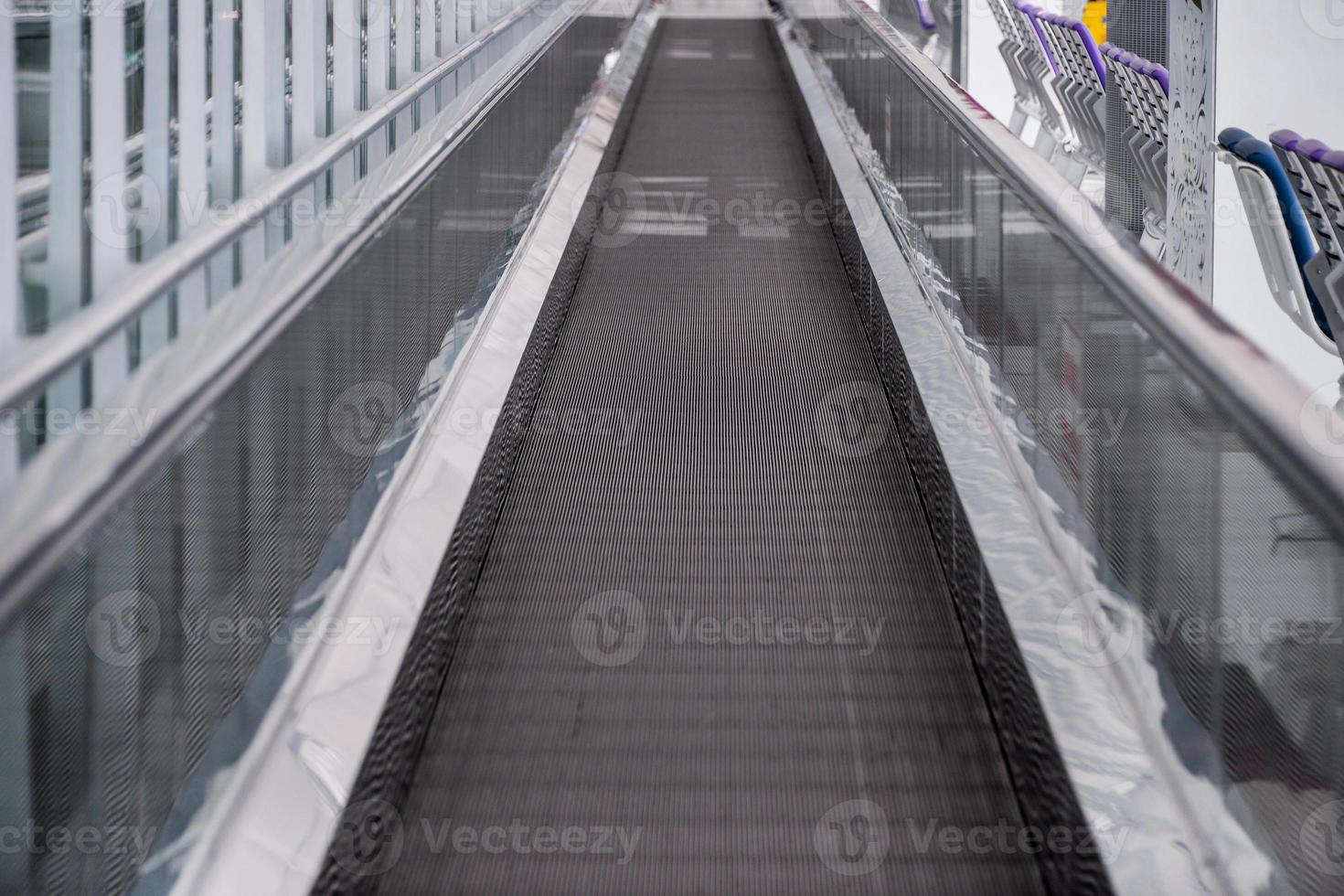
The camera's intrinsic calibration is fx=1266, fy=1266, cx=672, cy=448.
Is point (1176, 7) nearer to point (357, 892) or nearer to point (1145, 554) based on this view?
point (1145, 554)

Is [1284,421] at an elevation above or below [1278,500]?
above

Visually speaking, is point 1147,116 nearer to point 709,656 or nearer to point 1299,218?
point 1299,218

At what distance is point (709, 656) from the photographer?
2795 millimetres

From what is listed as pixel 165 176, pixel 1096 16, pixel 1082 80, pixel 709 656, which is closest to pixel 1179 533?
pixel 709 656

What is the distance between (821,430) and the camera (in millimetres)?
3887

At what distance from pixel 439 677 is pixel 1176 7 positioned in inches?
248

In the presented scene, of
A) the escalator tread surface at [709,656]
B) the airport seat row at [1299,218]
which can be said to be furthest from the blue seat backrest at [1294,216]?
the escalator tread surface at [709,656]

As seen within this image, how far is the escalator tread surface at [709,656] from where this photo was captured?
2.21 metres

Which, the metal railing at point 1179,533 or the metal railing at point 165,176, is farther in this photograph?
the metal railing at point 165,176

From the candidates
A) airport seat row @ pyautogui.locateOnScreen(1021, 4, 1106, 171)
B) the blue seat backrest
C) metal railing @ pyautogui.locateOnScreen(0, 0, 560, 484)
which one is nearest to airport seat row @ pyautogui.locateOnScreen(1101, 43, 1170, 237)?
airport seat row @ pyautogui.locateOnScreen(1021, 4, 1106, 171)

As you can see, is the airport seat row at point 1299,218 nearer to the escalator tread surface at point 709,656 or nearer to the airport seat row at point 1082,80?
the escalator tread surface at point 709,656

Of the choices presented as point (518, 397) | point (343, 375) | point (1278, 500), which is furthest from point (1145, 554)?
point (518, 397)

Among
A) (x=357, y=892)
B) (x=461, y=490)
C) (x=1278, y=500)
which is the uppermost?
(x=1278, y=500)

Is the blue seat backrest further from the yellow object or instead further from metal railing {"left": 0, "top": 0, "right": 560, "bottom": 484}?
the yellow object
